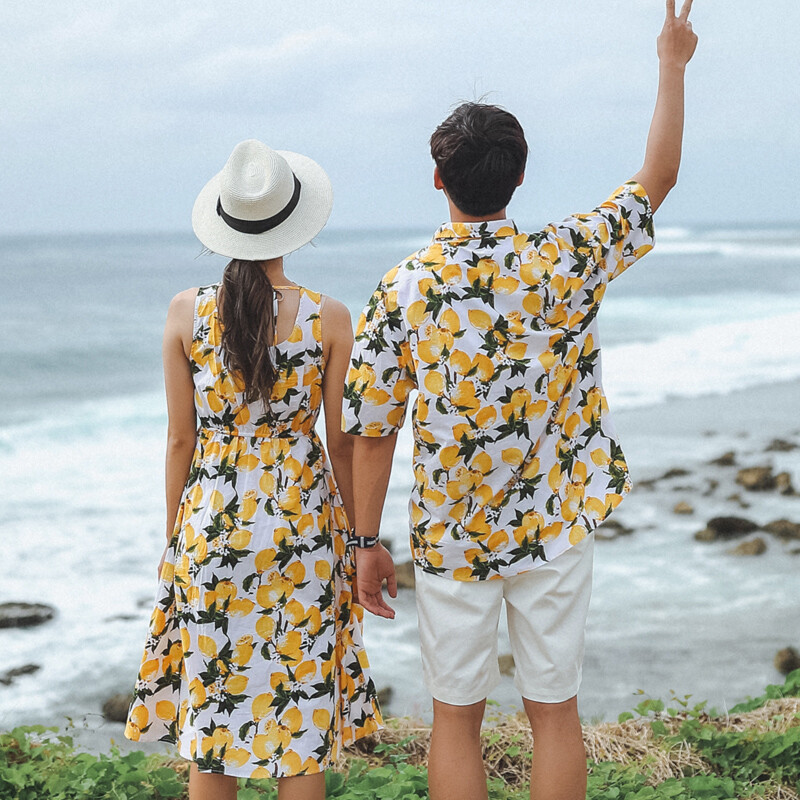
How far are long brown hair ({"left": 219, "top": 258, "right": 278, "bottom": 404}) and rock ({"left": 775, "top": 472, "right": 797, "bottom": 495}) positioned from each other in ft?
21.6

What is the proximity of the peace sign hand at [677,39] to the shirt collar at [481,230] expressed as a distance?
58 cm

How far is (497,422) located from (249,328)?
58 centimetres

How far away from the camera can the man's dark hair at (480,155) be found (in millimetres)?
2129

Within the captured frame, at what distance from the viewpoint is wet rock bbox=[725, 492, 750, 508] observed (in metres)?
7.84

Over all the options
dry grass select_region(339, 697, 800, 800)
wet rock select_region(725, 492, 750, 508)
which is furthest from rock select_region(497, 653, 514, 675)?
wet rock select_region(725, 492, 750, 508)

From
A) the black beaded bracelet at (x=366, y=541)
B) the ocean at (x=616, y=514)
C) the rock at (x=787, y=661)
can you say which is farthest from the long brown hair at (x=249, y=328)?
the rock at (x=787, y=661)

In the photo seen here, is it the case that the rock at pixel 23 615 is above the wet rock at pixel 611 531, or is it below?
→ below

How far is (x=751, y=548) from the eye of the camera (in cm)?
685

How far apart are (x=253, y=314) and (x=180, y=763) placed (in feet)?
5.20

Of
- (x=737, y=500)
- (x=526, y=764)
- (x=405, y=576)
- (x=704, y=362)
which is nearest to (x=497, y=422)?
(x=526, y=764)

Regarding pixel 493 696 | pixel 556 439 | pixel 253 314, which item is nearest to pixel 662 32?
pixel 556 439

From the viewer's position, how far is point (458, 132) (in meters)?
2.14

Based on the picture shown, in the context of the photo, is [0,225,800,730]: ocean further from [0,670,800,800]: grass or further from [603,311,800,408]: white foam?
[0,670,800,800]: grass

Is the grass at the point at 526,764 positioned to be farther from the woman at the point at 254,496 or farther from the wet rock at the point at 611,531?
the wet rock at the point at 611,531
